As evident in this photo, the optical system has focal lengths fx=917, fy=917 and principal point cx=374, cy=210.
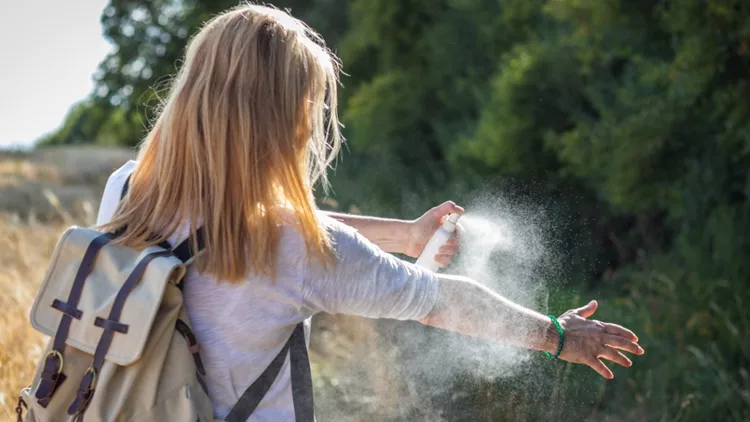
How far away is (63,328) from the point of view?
1.79 meters

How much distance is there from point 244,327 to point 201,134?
406 millimetres

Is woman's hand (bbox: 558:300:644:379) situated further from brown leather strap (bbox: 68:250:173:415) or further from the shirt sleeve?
brown leather strap (bbox: 68:250:173:415)

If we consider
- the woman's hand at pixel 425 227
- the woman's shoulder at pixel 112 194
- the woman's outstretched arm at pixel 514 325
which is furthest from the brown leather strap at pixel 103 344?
the woman's hand at pixel 425 227

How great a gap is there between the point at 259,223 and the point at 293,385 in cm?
35

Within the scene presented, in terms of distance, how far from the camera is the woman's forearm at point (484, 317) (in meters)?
1.92

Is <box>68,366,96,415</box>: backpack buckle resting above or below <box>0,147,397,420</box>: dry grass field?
above

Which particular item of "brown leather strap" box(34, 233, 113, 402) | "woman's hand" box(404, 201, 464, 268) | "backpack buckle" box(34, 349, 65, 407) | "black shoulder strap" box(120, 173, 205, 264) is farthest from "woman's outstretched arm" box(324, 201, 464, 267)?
"backpack buckle" box(34, 349, 65, 407)

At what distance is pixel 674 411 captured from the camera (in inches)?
178

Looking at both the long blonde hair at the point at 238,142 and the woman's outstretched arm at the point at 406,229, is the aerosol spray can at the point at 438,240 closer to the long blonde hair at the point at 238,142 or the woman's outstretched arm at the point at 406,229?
the woman's outstretched arm at the point at 406,229

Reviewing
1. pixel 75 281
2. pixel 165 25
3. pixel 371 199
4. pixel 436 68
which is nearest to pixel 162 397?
pixel 75 281

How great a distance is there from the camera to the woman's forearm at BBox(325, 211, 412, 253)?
2.51 m

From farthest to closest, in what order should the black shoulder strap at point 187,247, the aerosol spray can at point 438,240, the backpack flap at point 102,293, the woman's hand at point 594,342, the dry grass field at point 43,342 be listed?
1. the dry grass field at point 43,342
2. the aerosol spray can at point 438,240
3. the woman's hand at point 594,342
4. the black shoulder strap at point 187,247
5. the backpack flap at point 102,293

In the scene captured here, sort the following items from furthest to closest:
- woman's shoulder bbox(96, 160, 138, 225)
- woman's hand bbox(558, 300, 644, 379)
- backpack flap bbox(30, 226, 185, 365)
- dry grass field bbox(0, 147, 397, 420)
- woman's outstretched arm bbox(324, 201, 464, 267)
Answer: dry grass field bbox(0, 147, 397, 420), woman's outstretched arm bbox(324, 201, 464, 267), woman's shoulder bbox(96, 160, 138, 225), woman's hand bbox(558, 300, 644, 379), backpack flap bbox(30, 226, 185, 365)

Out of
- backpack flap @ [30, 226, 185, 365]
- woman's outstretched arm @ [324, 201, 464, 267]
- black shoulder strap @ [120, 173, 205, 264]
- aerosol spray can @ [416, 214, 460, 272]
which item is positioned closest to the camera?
backpack flap @ [30, 226, 185, 365]
